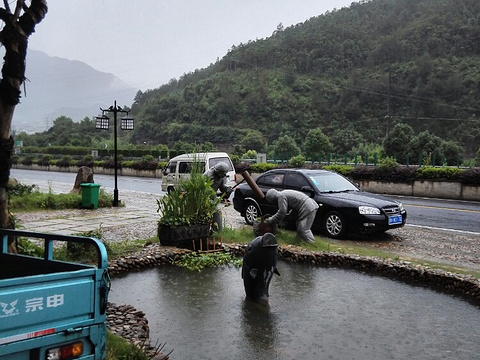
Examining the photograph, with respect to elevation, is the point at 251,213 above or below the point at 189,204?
below

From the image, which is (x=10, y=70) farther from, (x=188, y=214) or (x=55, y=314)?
(x=188, y=214)

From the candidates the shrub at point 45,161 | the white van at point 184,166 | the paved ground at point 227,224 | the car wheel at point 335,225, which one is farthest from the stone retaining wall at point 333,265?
the shrub at point 45,161

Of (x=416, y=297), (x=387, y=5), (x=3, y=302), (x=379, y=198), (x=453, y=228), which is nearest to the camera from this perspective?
(x=3, y=302)

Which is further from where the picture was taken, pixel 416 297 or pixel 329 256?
pixel 329 256

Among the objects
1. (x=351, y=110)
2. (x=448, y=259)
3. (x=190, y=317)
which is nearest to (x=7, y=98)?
(x=190, y=317)

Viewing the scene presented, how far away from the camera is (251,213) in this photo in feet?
43.7

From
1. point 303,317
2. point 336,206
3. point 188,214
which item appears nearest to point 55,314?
point 303,317

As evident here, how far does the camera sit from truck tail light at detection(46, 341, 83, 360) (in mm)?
2996

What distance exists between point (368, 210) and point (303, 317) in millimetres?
5997

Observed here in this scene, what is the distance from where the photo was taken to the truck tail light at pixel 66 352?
300 centimetres

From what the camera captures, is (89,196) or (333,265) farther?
(89,196)

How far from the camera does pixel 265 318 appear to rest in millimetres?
5562

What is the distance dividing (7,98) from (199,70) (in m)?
105

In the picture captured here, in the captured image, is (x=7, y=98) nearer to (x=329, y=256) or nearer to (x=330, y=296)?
(x=330, y=296)
